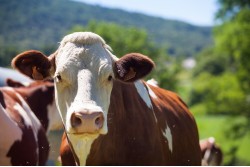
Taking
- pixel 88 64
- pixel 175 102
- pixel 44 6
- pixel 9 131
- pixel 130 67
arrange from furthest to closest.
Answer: pixel 44 6 → pixel 175 102 → pixel 9 131 → pixel 130 67 → pixel 88 64

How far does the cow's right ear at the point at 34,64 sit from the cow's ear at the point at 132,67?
0.59 m

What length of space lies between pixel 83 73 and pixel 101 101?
263 mm

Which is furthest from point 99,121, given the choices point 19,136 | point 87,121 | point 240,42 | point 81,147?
point 240,42

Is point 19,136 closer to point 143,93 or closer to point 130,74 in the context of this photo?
point 143,93

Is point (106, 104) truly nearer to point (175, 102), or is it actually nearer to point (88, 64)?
point (88, 64)

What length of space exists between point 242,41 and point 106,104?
2424cm

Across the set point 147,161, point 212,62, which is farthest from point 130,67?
point 212,62

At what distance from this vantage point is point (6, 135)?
5.11m

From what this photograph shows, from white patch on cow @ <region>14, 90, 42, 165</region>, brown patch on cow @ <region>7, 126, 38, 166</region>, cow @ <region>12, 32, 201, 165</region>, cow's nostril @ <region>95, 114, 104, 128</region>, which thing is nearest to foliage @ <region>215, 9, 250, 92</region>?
white patch on cow @ <region>14, 90, 42, 165</region>

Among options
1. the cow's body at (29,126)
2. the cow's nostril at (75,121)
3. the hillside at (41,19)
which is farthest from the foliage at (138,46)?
Answer: the cow's nostril at (75,121)

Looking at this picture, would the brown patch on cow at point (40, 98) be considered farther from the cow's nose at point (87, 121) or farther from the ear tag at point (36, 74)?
the cow's nose at point (87, 121)

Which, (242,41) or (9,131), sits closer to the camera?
(9,131)

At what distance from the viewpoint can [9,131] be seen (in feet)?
16.9

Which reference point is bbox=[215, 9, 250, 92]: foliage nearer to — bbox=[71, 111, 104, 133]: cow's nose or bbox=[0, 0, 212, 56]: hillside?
bbox=[0, 0, 212, 56]: hillside
